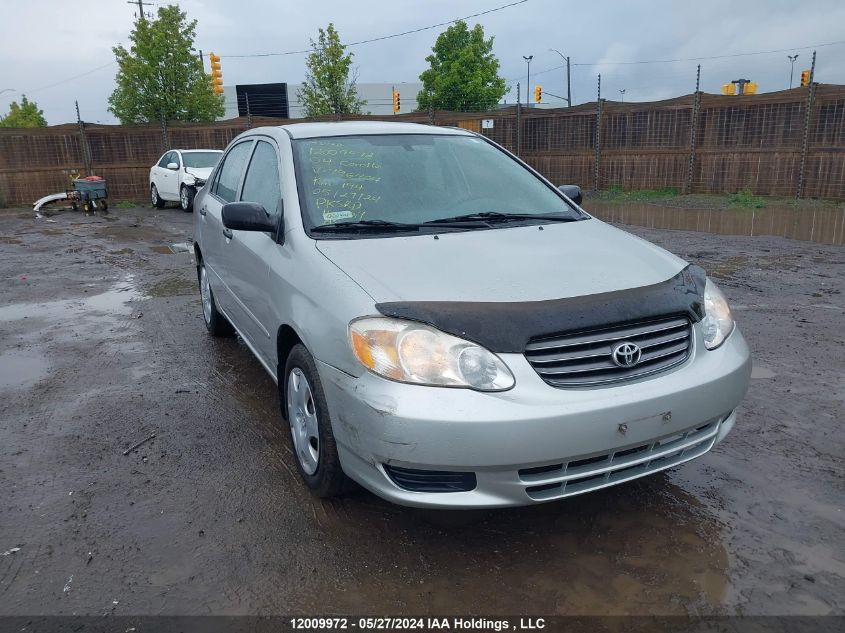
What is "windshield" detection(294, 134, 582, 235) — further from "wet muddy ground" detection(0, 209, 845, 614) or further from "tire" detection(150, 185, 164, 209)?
"tire" detection(150, 185, 164, 209)

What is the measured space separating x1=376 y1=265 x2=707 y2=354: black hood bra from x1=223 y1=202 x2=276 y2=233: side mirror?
114 cm

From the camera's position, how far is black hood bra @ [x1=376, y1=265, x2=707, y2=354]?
2.44 m

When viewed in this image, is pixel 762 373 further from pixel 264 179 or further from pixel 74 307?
pixel 74 307

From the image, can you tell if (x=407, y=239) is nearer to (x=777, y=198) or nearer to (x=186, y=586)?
(x=186, y=586)

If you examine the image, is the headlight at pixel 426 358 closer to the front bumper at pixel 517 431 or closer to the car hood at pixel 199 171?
the front bumper at pixel 517 431

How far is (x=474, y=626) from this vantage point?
7.55 feet

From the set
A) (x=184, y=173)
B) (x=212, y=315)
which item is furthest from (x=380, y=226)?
(x=184, y=173)

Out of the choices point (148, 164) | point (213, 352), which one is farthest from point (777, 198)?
point (148, 164)

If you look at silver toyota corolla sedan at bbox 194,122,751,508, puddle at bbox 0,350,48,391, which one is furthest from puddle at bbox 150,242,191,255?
silver toyota corolla sedan at bbox 194,122,751,508

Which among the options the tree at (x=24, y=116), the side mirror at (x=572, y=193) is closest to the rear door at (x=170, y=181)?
the side mirror at (x=572, y=193)

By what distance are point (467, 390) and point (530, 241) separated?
3.70ft

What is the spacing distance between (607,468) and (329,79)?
32.2 metres

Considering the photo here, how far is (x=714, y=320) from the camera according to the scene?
9.69 feet

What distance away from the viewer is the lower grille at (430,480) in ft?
8.00
